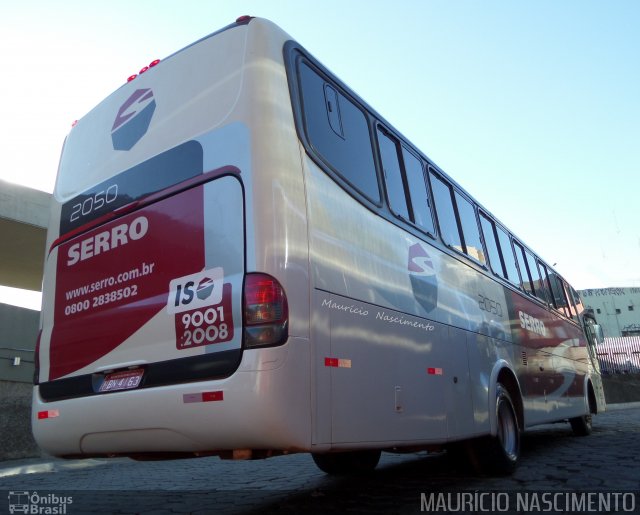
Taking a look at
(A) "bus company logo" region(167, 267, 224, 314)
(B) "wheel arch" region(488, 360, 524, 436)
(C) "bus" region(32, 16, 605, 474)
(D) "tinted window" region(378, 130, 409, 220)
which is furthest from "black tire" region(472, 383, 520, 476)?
(A) "bus company logo" region(167, 267, 224, 314)

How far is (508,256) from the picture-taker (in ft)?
27.7

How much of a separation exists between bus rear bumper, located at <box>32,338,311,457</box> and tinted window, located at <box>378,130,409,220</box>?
2.06 metres

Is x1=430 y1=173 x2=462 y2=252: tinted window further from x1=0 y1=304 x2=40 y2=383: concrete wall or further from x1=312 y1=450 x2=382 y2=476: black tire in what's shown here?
→ x1=0 y1=304 x2=40 y2=383: concrete wall

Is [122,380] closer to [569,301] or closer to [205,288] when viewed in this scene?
[205,288]

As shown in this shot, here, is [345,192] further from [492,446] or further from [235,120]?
[492,446]

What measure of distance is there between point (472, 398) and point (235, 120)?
3.35m

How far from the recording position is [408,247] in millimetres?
4945

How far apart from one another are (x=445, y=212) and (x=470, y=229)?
2.85 ft

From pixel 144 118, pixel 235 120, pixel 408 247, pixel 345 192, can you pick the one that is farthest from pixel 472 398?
pixel 144 118

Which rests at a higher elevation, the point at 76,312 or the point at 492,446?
the point at 76,312

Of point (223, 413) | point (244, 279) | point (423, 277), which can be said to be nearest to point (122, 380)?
point (223, 413)

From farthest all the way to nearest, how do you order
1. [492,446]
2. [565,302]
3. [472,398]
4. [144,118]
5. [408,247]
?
[565,302] < [492,446] < [472,398] < [408,247] < [144,118]

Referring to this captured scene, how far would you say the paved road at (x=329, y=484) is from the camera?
4.92 meters

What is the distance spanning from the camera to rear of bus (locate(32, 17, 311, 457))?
329 centimetres
